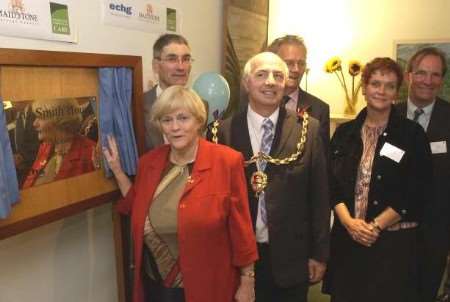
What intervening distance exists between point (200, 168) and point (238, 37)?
2241 mm

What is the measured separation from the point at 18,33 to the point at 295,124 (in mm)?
1171

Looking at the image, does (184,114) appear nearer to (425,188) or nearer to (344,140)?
(344,140)

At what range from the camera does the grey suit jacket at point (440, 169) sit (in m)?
2.16

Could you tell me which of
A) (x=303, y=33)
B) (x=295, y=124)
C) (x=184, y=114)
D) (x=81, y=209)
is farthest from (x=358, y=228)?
(x=303, y=33)

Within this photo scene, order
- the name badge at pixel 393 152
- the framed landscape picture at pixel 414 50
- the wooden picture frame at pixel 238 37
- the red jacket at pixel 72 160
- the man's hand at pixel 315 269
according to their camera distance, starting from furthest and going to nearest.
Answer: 1. the framed landscape picture at pixel 414 50
2. the wooden picture frame at pixel 238 37
3. the name badge at pixel 393 152
4. the man's hand at pixel 315 269
5. the red jacket at pixel 72 160

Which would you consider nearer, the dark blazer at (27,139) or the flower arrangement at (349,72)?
the dark blazer at (27,139)

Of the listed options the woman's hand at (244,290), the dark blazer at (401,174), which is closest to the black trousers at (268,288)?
the woman's hand at (244,290)

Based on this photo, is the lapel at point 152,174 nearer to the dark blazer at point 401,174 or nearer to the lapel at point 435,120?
the dark blazer at point 401,174

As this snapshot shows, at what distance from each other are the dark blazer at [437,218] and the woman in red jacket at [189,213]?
1174 mm

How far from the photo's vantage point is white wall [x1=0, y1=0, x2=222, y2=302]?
166 cm

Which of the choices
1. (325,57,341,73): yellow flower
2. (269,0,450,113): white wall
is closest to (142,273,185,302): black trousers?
(325,57,341,73): yellow flower

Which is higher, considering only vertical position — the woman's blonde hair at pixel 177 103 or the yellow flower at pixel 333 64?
the yellow flower at pixel 333 64

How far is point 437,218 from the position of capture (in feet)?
7.22

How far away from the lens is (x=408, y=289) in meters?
1.97
